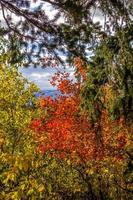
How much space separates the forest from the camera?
26.1 feet

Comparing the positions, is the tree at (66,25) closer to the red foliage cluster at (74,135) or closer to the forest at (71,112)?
the forest at (71,112)

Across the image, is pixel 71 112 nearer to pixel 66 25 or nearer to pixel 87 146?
pixel 87 146

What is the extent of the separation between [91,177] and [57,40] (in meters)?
23.1

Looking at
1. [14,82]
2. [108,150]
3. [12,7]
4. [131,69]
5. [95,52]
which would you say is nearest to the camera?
[131,69]

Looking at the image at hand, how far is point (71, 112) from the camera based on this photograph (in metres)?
31.2

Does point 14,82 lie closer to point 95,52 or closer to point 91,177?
point 91,177

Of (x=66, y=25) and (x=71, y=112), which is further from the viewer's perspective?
(x=71, y=112)

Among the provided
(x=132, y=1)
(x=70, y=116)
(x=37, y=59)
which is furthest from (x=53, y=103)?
(x=132, y=1)

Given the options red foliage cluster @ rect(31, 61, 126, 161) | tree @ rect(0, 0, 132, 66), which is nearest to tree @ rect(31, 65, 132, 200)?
red foliage cluster @ rect(31, 61, 126, 161)

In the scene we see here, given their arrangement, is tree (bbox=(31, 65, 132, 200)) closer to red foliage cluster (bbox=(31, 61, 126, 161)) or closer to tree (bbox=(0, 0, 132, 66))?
red foliage cluster (bbox=(31, 61, 126, 161))

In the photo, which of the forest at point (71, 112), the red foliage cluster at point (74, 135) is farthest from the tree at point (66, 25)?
the red foliage cluster at point (74, 135)

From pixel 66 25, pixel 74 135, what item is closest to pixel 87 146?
pixel 74 135

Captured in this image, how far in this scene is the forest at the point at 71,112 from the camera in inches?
313

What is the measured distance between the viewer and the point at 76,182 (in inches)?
1245
